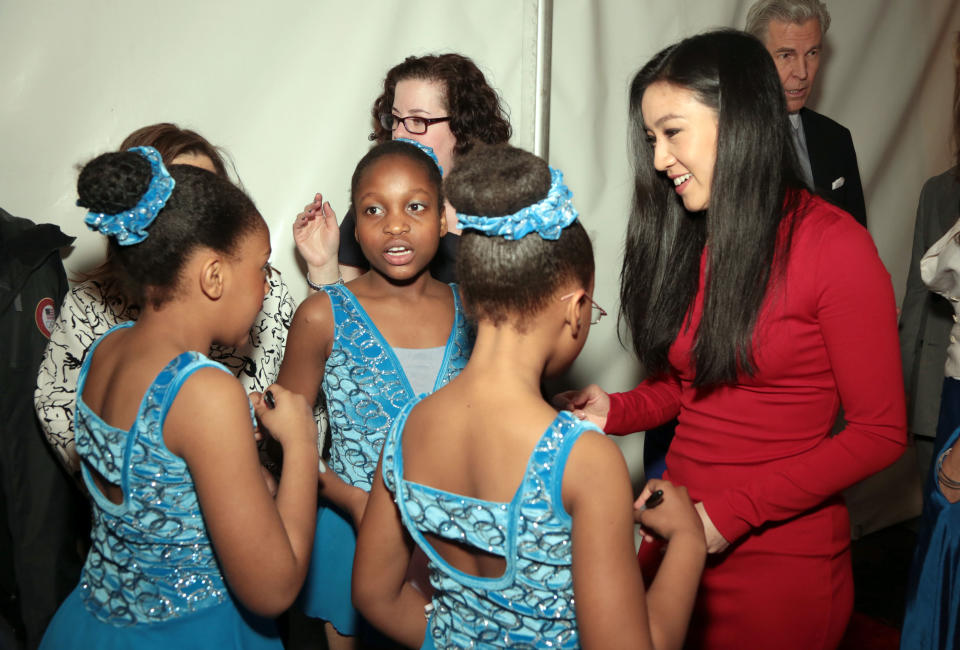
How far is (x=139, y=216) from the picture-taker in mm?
1162

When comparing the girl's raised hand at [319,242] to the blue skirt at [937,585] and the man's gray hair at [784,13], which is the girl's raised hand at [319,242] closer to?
the blue skirt at [937,585]

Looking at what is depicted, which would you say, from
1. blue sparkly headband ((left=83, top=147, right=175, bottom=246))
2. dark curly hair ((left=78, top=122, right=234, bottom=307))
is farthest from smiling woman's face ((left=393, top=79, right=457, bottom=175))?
blue sparkly headband ((left=83, top=147, right=175, bottom=246))

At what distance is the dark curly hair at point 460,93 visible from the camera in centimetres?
218

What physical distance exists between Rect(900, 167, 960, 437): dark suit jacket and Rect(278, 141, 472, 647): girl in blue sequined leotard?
2075 mm

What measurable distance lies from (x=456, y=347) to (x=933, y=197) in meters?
2.20

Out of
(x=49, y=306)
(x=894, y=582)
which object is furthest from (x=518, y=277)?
(x=894, y=582)

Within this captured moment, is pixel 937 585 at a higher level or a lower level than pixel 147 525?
lower

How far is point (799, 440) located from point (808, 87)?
1793mm

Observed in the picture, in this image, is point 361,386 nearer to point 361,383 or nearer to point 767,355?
point 361,383

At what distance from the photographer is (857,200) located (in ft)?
9.53

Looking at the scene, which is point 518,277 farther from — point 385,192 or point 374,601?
point 385,192

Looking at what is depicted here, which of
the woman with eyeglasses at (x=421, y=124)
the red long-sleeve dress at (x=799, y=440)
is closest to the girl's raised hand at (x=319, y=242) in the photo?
the woman with eyeglasses at (x=421, y=124)

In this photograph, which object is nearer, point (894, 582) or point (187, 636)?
point (187, 636)

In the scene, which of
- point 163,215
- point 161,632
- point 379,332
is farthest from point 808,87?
point 161,632
